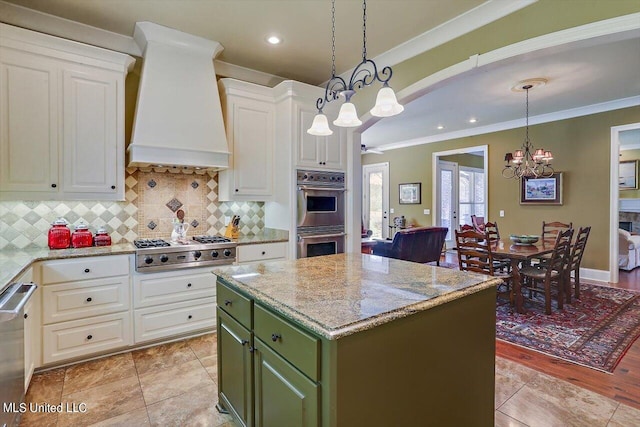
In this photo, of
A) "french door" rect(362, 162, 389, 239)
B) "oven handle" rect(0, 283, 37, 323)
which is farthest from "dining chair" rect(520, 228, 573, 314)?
"french door" rect(362, 162, 389, 239)

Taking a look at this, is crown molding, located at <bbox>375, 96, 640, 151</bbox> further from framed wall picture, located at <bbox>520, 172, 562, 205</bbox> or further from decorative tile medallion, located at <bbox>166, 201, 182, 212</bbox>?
decorative tile medallion, located at <bbox>166, 201, 182, 212</bbox>

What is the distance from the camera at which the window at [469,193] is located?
8883mm

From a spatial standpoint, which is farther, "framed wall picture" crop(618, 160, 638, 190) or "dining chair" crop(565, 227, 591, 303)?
"framed wall picture" crop(618, 160, 638, 190)

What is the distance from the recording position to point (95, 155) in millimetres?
2873

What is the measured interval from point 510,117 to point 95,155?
21.5 ft

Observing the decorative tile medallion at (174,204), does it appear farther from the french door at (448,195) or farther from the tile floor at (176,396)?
the french door at (448,195)

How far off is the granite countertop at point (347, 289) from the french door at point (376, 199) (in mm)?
6965

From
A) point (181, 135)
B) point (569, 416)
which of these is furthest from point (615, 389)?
point (181, 135)

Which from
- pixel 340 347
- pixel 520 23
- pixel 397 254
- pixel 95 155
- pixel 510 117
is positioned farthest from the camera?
pixel 510 117

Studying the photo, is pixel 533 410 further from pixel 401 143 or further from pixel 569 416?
pixel 401 143

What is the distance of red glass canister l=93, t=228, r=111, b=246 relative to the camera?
301 cm

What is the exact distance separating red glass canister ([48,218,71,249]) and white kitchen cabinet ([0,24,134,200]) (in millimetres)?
285

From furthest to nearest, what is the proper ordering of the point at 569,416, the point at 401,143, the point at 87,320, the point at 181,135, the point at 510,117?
1. the point at 401,143
2. the point at 510,117
3. the point at 181,135
4. the point at 87,320
5. the point at 569,416

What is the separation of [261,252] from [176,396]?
1.56 m
